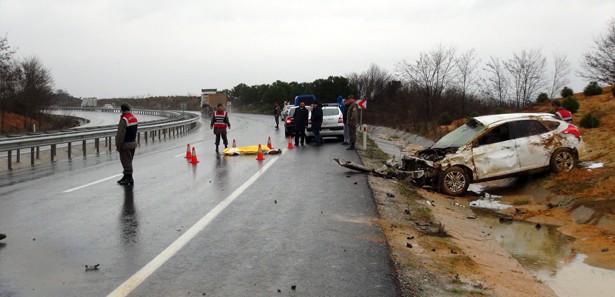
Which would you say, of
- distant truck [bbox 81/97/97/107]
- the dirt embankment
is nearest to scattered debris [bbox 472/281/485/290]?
the dirt embankment

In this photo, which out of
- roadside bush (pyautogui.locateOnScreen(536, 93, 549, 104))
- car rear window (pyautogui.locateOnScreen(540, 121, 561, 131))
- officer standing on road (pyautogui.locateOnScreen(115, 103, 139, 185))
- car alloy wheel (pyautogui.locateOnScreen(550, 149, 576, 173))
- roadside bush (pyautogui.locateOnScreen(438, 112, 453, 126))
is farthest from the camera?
roadside bush (pyautogui.locateOnScreen(536, 93, 549, 104))

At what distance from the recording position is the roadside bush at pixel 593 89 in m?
31.6

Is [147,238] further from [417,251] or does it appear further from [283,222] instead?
[417,251]

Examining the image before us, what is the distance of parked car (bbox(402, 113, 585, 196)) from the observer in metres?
12.6

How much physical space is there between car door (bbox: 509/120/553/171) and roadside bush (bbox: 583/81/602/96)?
21.3 meters

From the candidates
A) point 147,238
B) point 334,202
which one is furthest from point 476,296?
point 334,202

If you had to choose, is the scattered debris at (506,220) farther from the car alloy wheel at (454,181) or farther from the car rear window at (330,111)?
the car rear window at (330,111)

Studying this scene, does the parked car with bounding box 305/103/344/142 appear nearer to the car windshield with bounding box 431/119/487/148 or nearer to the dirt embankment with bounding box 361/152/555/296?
the car windshield with bounding box 431/119/487/148

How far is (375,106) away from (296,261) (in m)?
47.9

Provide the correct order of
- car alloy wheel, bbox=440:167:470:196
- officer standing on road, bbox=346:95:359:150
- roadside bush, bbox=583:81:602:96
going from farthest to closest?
roadside bush, bbox=583:81:602:96
officer standing on road, bbox=346:95:359:150
car alloy wheel, bbox=440:167:470:196

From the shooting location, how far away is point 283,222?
8.12 meters

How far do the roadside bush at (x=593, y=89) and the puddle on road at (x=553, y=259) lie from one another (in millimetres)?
24297

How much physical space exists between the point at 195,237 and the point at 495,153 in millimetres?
7929

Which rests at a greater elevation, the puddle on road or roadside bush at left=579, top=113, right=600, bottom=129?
roadside bush at left=579, top=113, right=600, bottom=129
